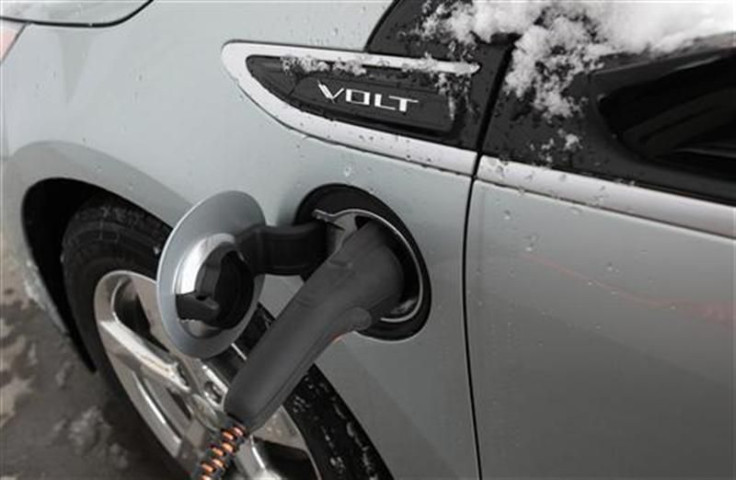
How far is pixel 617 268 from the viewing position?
3.07 ft

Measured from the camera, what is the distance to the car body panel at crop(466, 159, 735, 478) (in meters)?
0.90

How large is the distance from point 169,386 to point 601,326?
1.12 meters

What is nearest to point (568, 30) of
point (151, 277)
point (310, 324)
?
point (310, 324)

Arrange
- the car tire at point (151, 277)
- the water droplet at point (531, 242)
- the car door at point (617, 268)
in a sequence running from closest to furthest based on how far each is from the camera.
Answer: the car door at point (617, 268) → the water droplet at point (531, 242) → the car tire at point (151, 277)

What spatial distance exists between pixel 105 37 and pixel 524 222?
83 cm

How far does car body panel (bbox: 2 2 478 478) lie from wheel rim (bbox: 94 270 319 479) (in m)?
0.26

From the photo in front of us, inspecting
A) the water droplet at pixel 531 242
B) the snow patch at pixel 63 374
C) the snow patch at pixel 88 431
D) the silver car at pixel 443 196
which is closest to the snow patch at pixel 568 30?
the silver car at pixel 443 196

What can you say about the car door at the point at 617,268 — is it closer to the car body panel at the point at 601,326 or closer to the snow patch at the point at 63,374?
the car body panel at the point at 601,326

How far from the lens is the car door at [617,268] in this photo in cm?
87

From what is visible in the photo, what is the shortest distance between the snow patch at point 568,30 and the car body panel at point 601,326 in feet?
0.33

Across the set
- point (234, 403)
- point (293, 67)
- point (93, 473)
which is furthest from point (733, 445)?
point (93, 473)

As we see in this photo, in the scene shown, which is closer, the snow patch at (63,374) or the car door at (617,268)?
the car door at (617,268)

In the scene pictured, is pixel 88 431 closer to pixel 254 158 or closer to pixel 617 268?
pixel 254 158

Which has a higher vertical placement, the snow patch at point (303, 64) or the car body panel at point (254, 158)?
the snow patch at point (303, 64)
